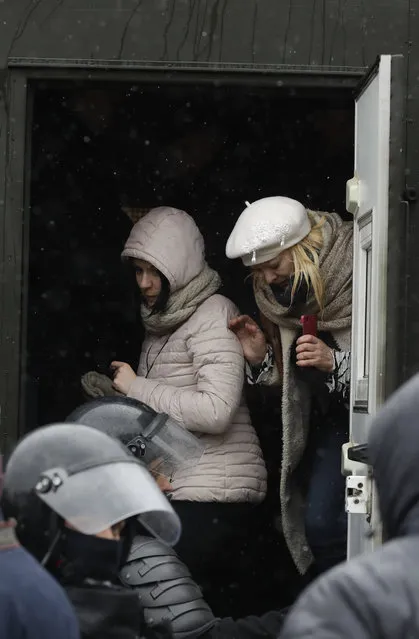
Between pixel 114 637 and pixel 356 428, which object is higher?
pixel 356 428

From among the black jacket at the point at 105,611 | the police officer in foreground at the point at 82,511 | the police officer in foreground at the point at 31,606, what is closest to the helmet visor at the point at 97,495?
the police officer in foreground at the point at 82,511

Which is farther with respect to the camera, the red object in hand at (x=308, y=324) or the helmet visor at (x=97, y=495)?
the red object in hand at (x=308, y=324)

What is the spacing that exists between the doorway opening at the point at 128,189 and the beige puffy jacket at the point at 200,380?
0.64 m

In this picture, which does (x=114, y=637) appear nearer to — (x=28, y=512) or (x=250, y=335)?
(x=28, y=512)

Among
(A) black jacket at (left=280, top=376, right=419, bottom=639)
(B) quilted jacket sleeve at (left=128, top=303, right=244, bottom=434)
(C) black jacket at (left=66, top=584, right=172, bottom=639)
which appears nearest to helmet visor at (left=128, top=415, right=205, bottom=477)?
(B) quilted jacket sleeve at (left=128, top=303, right=244, bottom=434)

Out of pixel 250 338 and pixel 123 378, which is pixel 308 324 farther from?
pixel 123 378

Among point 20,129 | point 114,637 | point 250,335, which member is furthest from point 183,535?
point 114,637

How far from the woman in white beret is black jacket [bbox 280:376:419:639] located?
299 cm

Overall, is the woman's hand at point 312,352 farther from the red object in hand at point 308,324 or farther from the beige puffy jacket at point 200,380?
the beige puffy jacket at point 200,380

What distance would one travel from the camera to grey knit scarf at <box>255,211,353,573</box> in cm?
535

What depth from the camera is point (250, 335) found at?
5562 millimetres

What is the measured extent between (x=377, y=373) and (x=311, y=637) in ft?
8.09

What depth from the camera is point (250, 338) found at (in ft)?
18.2

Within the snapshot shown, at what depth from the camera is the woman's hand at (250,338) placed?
5.54 metres
